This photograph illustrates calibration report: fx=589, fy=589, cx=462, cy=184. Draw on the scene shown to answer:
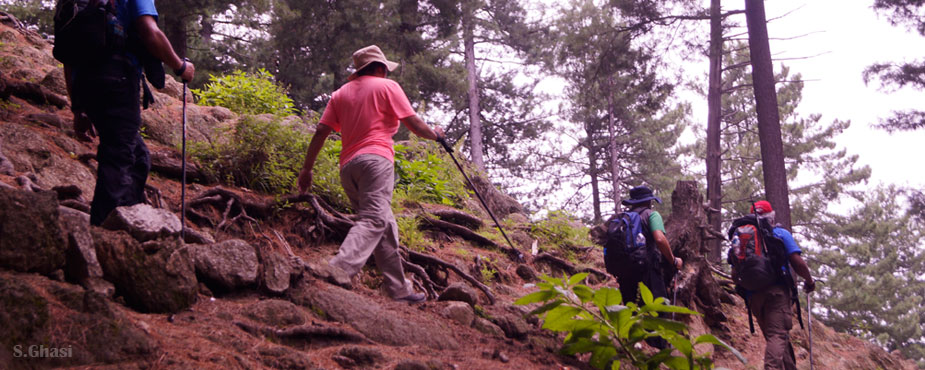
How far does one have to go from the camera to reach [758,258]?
6379 millimetres

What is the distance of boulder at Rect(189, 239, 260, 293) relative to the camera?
365cm

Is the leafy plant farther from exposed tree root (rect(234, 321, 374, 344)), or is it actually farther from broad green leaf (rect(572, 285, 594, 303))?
exposed tree root (rect(234, 321, 374, 344))

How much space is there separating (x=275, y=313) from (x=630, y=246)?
153 inches

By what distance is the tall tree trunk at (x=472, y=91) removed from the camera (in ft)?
61.7

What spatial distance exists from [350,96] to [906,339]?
34.6m

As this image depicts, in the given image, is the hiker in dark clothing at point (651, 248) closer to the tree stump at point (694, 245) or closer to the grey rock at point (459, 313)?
the tree stump at point (694, 245)

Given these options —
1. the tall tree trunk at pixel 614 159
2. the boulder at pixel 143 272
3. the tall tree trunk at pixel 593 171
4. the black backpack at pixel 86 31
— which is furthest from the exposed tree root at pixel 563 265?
the tall tree trunk at pixel 593 171

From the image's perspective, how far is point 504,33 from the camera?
71.9 ft

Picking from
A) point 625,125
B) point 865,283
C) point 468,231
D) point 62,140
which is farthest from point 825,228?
point 62,140

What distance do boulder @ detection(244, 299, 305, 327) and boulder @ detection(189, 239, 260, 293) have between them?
269 mm

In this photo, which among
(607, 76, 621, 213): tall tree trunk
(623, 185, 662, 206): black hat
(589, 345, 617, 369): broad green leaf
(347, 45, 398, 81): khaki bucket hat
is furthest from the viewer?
(607, 76, 621, 213): tall tree trunk

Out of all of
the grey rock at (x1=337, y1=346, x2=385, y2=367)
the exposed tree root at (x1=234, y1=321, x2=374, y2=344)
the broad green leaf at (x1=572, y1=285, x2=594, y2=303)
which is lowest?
the grey rock at (x1=337, y1=346, x2=385, y2=367)

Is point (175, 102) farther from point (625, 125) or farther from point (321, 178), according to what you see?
point (625, 125)

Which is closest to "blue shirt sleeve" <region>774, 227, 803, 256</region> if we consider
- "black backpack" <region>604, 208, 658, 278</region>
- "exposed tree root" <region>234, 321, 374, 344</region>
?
"black backpack" <region>604, 208, 658, 278</region>
